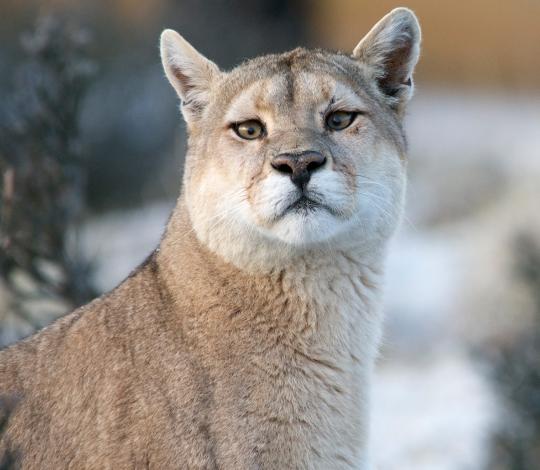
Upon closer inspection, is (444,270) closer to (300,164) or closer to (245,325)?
(245,325)

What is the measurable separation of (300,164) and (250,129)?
557 mm

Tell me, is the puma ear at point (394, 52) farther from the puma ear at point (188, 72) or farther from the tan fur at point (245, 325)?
the puma ear at point (188, 72)

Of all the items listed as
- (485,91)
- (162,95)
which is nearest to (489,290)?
(162,95)

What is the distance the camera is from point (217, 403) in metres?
5.43

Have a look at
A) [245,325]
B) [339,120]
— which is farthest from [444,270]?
[245,325]

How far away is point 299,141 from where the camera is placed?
5.56m

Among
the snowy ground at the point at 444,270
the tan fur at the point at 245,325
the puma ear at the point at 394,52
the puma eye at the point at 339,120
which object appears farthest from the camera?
the snowy ground at the point at 444,270

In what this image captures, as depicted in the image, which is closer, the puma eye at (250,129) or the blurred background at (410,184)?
the puma eye at (250,129)

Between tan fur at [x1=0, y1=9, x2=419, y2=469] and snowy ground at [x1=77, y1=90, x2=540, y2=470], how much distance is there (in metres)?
2.44

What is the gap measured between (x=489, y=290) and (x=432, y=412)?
1967 millimetres

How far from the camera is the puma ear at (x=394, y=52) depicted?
6.33m

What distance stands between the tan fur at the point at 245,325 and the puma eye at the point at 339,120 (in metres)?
0.04

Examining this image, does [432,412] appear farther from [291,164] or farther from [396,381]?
[291,164]

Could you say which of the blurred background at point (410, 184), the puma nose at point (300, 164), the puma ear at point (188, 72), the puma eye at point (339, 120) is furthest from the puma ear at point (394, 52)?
the blurred background at point (410, 184)
